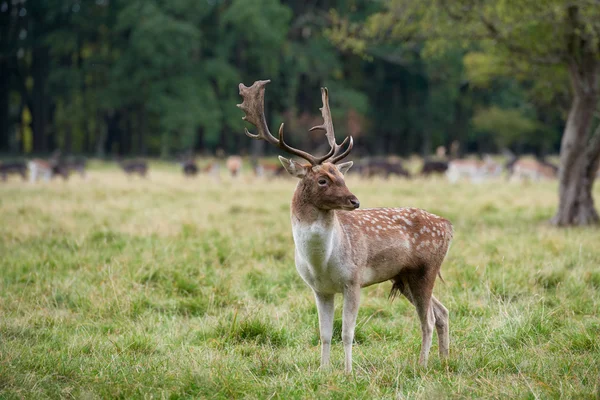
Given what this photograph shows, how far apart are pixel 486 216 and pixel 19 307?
29.4 ft

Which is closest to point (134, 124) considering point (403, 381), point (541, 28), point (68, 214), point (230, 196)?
point (230, 196)

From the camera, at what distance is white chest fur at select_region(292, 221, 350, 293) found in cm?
416

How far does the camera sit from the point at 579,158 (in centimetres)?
1068

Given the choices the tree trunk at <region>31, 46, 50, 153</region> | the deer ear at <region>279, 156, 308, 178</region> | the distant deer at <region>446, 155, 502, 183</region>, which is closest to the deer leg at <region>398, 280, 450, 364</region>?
the deer ear at <region>279, 156, 308, 178</region>

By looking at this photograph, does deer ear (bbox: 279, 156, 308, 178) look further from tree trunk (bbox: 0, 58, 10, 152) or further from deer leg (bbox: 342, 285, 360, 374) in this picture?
tree trunk (bbox: 0, 58, 10, 152)

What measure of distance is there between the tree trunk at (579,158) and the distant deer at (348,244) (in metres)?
6.82

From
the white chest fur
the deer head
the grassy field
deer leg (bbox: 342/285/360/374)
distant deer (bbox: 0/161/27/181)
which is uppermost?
the deer head

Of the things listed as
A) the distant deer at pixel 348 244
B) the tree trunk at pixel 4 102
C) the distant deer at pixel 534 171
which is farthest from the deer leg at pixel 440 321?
the tree trunk at pixel 4 102

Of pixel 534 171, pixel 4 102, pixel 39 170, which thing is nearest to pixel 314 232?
pixel 39 170

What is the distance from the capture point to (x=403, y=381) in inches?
156

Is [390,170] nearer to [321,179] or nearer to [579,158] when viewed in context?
[579,158]

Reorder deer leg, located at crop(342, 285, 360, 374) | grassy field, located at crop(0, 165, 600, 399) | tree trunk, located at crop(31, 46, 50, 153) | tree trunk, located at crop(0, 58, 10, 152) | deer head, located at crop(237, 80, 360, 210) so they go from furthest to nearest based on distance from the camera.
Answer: tree trunk, located at crop(0, 58, 10, 152) → tree trunk, located at crop(31, 46, 50, 153) → deer leg, located at crop(342, 285, 360, 374) → deer head, located at crop(237, 80, 360, 210) → grassy field, located at crop(0, 165, 600, 399)

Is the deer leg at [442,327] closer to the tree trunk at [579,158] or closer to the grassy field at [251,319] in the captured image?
the grassy field at [251,319]

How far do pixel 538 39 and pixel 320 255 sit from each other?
839 cm
